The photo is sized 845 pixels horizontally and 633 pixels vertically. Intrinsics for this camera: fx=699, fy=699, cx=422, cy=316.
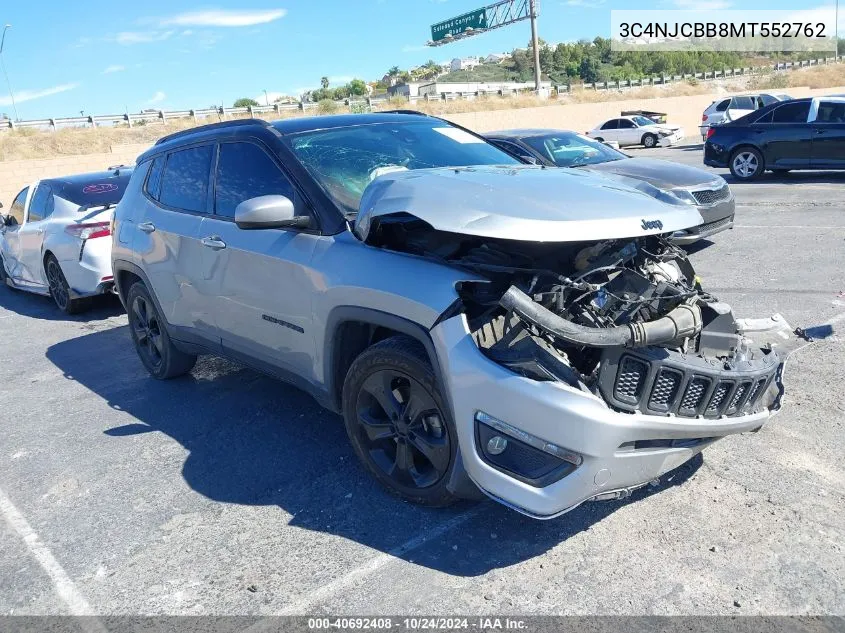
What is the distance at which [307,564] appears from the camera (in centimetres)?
308

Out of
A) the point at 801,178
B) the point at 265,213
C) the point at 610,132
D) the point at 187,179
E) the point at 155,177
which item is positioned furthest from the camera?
the point at 610,132

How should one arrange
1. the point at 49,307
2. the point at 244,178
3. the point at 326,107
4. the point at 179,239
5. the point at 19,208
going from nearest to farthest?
the point at 244,178
the point at 179,239
the point at 49,307
the point at 19,208
the point at 326,107

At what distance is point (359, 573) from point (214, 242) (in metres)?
2.28

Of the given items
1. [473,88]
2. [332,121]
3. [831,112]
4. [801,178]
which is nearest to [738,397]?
[332,121]

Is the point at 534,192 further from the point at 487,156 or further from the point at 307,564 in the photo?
the point at 307,564

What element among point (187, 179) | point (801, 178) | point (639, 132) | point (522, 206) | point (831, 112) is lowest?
point (801, 178)

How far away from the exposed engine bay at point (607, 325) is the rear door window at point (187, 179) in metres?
1.85

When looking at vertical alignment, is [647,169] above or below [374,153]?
below

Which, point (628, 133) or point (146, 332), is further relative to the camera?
point (628, 133)

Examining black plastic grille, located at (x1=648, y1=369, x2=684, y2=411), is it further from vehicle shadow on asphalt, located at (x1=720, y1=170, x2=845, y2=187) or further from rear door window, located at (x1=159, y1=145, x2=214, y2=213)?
A: vehicle shadow on asphalt, located at (x1=720, y1=170, x2=845, y2=187)

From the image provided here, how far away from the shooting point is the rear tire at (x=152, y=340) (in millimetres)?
5363

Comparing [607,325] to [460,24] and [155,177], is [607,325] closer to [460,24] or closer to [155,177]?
[155,177]

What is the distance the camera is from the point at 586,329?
2709 millimetres

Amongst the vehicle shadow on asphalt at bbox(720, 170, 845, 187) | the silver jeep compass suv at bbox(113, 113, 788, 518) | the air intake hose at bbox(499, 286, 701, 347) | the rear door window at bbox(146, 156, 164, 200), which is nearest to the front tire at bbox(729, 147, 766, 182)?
the vehicle shadow on asphalt at bbox(720, 170, 845, 187)
